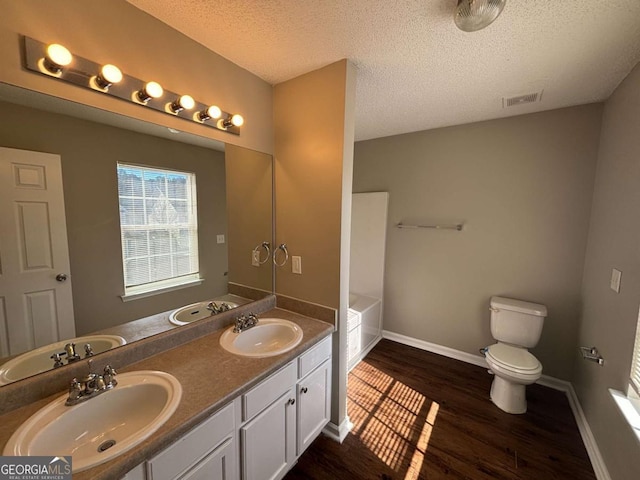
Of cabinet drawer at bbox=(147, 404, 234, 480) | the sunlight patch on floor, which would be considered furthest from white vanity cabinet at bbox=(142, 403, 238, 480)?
the sunlight patch on floor

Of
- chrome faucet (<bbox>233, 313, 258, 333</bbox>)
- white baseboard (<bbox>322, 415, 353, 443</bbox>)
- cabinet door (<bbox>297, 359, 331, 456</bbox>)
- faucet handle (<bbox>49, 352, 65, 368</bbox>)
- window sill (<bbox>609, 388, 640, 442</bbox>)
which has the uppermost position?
faucet handle (<bbox>49, 352, 65, 368</bbox>)

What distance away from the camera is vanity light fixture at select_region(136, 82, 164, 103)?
47.3 inches

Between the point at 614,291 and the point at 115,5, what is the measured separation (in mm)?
3078

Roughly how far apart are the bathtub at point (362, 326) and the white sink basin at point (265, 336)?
0.90m

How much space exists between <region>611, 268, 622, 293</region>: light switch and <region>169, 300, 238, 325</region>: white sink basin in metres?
2.50

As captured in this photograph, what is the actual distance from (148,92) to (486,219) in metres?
2.83

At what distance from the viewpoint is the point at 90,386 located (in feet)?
3.22

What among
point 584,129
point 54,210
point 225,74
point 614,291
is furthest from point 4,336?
point 584,129

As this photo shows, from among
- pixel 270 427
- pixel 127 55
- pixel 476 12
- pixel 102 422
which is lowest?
pixel 270 427

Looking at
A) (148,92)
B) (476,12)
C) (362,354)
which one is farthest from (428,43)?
(362,354)

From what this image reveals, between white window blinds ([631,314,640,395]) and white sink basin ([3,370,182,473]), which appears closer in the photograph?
white sink basin ([3,370,182,473])

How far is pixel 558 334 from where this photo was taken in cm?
224

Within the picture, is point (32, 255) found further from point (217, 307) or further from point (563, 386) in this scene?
point (563, 386)

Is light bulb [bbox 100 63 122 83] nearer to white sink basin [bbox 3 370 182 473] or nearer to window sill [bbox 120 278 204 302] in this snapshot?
window sill [bbox 120 278 204 302]
